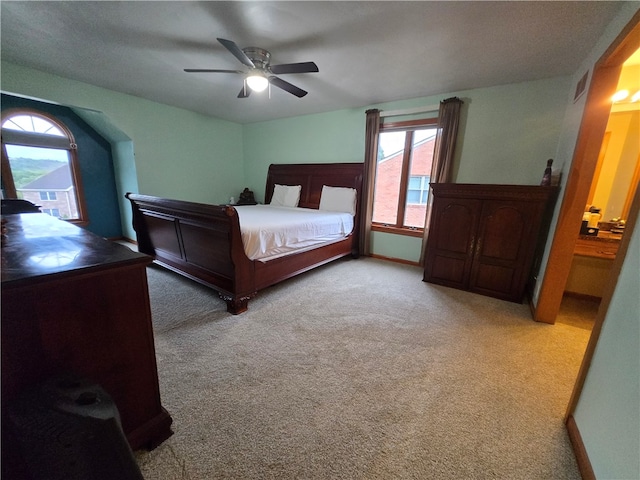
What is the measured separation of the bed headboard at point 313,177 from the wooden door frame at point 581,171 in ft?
7.94

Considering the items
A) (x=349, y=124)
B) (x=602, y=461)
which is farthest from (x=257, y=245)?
(x=349, y=124)

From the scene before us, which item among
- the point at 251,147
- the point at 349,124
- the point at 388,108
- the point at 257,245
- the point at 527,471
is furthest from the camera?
the point at 251,147

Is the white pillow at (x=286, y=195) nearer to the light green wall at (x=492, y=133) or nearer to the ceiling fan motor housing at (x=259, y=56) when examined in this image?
the light green wall at (x=492, y=133)

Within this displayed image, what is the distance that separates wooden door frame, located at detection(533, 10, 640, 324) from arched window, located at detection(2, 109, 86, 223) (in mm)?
6634

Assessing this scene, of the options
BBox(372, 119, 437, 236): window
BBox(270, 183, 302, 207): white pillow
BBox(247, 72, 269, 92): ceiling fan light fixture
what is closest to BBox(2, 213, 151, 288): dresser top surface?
BBox(247, 72, 269, 92): ceiling fan light fixture

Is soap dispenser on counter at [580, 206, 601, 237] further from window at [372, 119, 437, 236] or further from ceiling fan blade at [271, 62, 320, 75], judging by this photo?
ceiling fan blade at [271, 62, 320, 75]

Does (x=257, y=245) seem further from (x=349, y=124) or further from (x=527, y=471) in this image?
(x=349, y=124)

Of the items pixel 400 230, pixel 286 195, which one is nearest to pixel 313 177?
pixel 286 195

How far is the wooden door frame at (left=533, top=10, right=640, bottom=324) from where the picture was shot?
1.83 metres

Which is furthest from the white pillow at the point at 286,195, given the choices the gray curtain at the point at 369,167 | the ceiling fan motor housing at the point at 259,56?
the ceiling fan motor housing at the point at 259,56

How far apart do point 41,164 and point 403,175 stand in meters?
5.77

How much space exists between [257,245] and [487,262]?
2518 millimetres

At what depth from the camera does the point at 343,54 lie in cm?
239

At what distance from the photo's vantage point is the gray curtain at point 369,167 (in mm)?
3718
